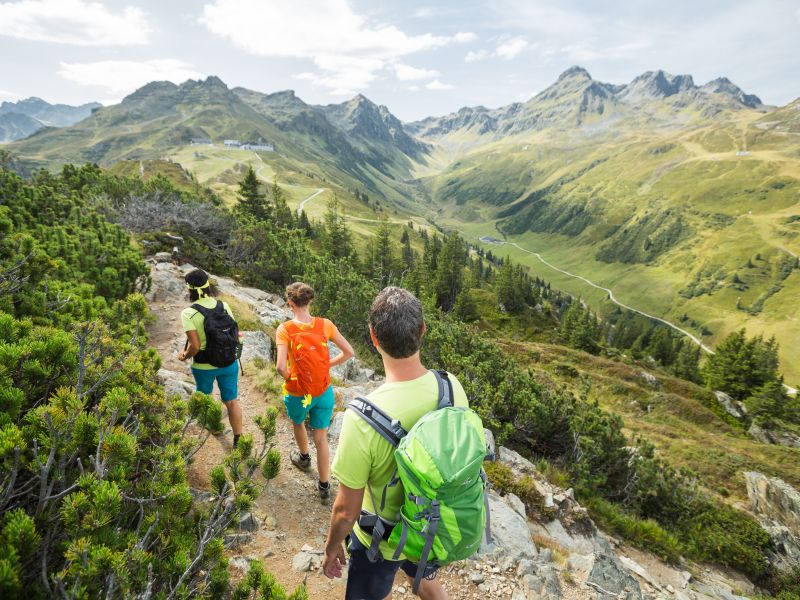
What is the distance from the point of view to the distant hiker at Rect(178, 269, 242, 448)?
6.50 metres

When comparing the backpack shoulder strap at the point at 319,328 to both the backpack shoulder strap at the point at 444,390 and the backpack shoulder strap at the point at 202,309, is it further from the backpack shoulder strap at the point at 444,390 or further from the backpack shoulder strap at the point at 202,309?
the backpack shoulder strap at the point at 444,390

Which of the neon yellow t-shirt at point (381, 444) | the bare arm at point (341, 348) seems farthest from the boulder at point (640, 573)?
the neon yellow t-shirt at point (381, 444)

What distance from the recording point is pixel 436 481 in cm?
297

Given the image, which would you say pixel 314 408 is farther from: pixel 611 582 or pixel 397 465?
pixel 611 582

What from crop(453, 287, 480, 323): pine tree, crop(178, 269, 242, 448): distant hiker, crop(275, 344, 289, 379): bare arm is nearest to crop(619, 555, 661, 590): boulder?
crop(275, 344, 289, 379): bare arm

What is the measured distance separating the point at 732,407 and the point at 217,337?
6464cm

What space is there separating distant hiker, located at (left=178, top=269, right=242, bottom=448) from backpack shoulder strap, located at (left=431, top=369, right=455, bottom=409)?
4.30 metres

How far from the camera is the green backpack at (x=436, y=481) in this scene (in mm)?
3025

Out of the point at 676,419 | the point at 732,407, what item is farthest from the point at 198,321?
the point at 732,407

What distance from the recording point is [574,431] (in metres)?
14.9

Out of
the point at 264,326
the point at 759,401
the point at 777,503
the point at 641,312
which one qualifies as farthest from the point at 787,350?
the point at 264,326

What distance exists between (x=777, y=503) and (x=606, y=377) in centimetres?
2626

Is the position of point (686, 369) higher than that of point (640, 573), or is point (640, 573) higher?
point (640, 573)

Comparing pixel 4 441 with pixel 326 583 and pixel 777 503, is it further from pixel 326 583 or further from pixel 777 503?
pixel 777 503
